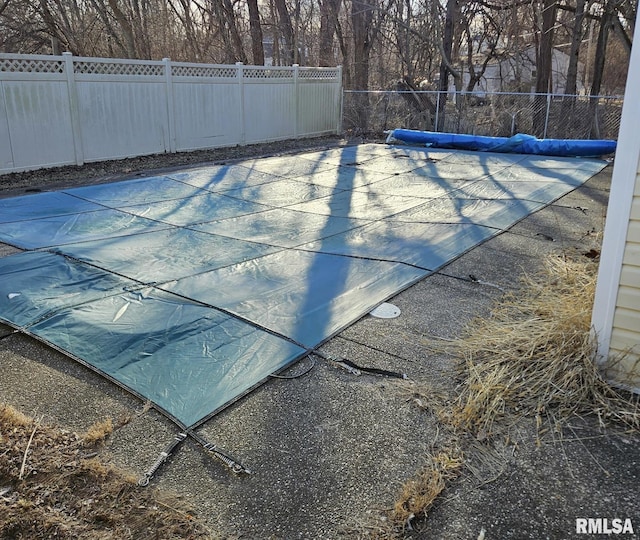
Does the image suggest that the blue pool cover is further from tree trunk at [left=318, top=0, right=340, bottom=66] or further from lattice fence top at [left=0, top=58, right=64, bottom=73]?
tree trunk at [left=318, top=0, right=340, bottom=66]

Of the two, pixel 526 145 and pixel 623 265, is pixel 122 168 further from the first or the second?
pixel 623 265

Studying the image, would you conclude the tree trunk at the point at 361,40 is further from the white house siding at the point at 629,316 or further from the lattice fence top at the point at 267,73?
the white house siding at the point at 629,316

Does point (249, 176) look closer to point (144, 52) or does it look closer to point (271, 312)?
point (271, 312)

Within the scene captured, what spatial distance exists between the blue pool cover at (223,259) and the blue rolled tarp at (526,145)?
164 cm

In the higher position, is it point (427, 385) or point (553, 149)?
point (553, 149)

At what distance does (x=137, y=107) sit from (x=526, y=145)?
7.05 meters

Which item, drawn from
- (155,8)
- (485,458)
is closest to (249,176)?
(485,458)

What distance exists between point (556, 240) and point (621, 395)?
2.67m

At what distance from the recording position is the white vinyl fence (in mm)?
7594

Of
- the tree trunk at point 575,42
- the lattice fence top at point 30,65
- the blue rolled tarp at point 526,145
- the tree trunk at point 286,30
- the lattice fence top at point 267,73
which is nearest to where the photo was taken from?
the lattice fence top at point 30,65

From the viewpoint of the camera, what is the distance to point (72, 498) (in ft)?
5.75

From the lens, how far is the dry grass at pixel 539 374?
7.23 feet

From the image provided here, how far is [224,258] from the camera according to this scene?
13.7 ft

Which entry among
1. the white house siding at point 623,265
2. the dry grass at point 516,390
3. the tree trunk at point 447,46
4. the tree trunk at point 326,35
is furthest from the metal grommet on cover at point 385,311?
the tree trunk at point 326,35
